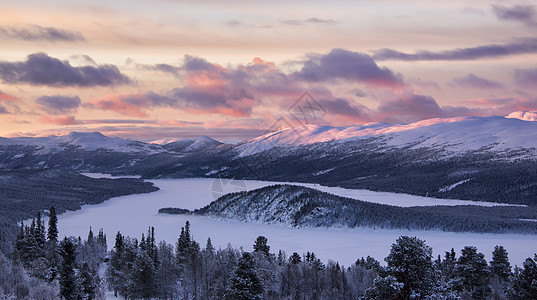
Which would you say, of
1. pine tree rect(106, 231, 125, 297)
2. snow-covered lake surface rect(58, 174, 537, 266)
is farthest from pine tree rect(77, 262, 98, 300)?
snow-covered lake surface rect(58, 174, 537, 266)

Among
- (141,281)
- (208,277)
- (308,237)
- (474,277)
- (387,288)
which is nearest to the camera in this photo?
(387,288)

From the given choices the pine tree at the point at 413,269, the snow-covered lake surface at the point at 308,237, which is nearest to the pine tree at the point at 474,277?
the pine tree at the point at 413,269

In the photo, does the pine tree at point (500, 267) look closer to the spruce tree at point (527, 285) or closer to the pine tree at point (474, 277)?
the pine tree at point (474, 277)

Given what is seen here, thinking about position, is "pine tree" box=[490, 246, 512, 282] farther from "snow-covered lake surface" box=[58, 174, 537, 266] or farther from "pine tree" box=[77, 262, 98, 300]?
"pine tree" box=[77, 262, 98, 300]

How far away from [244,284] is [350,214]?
12027 cm

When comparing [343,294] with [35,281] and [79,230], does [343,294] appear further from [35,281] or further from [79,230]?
[79,230]

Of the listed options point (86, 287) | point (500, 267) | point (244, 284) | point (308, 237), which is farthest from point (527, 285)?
point (308, 237)

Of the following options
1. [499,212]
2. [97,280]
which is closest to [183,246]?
[97,280]

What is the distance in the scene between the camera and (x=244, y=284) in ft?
147

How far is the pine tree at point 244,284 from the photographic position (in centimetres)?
4441

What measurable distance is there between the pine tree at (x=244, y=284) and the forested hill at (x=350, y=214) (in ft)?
360

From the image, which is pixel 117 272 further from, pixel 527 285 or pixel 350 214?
pixel 350 214

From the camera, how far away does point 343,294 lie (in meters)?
71.2

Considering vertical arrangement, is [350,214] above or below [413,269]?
below
